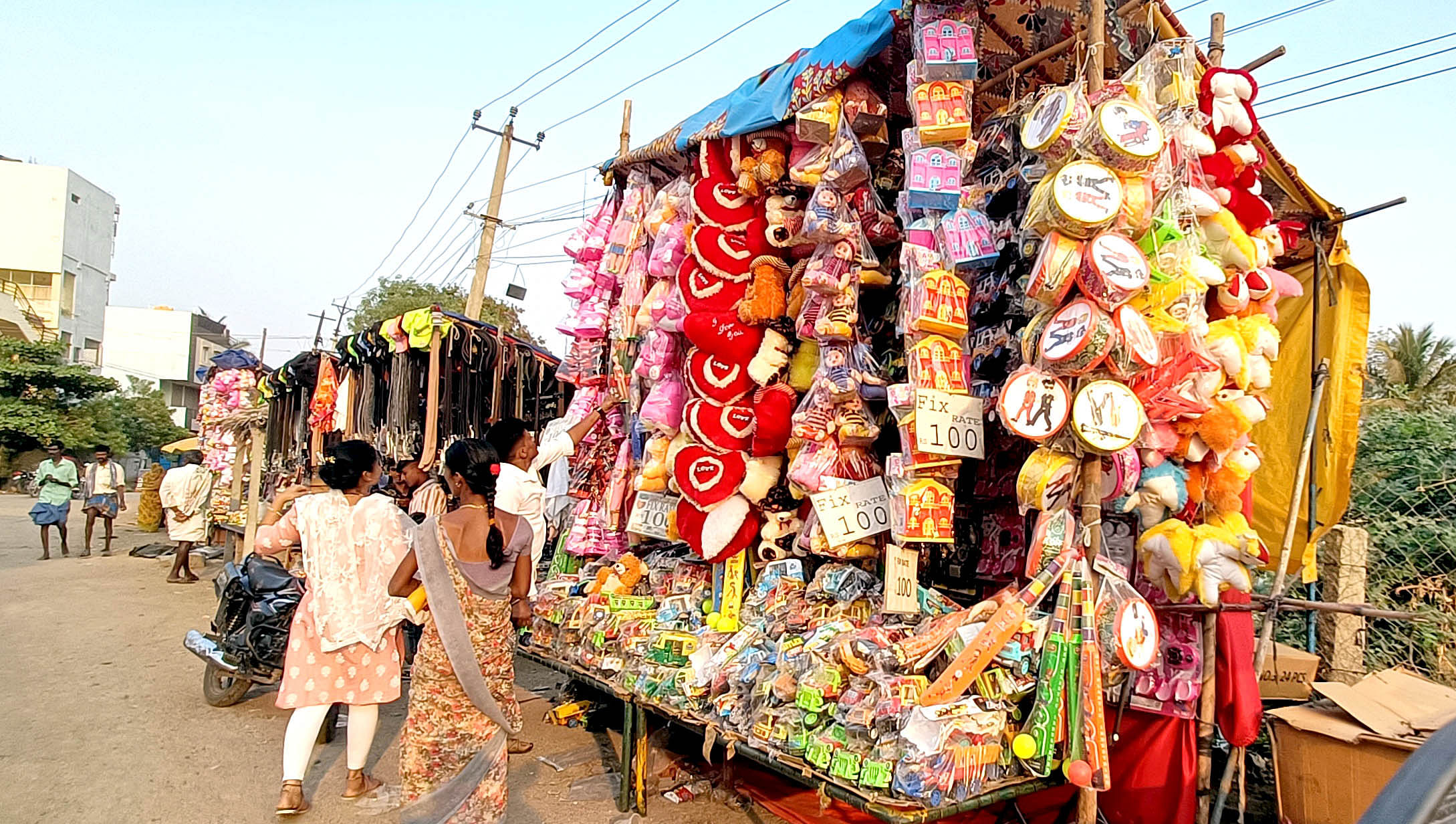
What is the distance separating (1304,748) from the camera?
3598 mm

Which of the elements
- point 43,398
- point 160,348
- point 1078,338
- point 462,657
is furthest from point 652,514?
point 160,348

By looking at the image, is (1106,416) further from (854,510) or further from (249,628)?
(249,628)

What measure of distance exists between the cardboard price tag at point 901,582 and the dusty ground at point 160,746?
1418 mm

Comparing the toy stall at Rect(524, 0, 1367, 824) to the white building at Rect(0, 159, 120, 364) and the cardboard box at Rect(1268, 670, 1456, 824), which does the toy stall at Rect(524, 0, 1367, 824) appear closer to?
the cardboard box at Rect(1268, 670, 1456, 824)

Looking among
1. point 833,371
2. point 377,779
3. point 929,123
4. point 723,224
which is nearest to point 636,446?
point 723,224

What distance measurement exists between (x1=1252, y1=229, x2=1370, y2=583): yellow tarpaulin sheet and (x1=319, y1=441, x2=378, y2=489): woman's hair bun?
4703 mm

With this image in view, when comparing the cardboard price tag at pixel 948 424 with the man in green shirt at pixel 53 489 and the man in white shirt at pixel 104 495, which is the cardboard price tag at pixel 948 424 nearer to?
the man in green shirt at pixel 53 489

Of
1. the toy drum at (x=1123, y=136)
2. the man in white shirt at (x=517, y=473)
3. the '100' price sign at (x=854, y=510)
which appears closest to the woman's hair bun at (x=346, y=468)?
the man in white shirt at (x=517, y=473)

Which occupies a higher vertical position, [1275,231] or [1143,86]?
[1143,86]

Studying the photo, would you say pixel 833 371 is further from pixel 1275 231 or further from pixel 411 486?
pixel 411 486

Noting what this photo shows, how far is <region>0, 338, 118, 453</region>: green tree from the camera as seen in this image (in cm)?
2531

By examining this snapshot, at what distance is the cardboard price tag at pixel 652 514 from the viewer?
17.1 feet

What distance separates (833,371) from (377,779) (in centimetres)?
319

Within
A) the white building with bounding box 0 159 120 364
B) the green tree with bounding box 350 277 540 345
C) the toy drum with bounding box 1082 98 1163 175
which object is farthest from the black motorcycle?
the white building with bounding box 0 159 120 364
